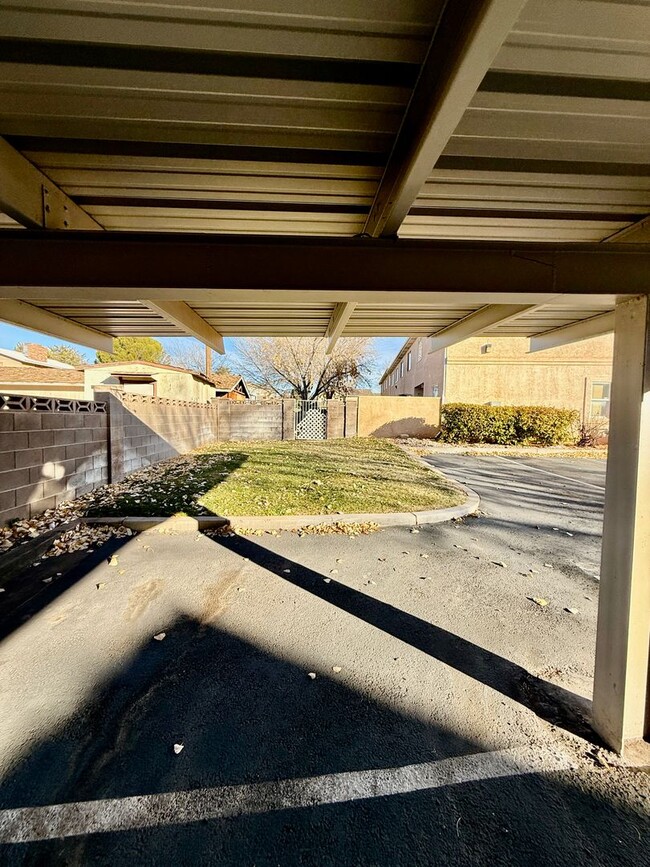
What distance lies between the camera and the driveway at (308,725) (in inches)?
57.4

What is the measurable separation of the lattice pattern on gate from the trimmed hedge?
563 cm

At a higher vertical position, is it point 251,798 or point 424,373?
point 424,373

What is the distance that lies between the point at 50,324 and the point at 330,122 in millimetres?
2799

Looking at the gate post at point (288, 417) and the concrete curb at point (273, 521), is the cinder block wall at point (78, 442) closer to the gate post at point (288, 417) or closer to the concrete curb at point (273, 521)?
the concrete curb at point (273, 521)

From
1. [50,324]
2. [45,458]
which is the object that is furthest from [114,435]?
[50,324]

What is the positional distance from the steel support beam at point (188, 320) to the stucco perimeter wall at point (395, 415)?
42.3 ft

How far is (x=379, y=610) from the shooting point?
308cm

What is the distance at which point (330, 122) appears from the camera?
125 centimetres

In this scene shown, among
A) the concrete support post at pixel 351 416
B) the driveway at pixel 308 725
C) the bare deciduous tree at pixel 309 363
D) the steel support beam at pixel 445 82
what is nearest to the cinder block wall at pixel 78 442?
the driveway at pixel 308 725

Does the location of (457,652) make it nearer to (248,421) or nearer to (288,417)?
(288,417)

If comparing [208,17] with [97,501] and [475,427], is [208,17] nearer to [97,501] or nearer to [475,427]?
[97,501]

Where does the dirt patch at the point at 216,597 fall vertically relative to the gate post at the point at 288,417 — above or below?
below

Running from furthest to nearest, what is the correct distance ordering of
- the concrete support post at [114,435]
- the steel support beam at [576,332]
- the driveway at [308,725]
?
the concrete support post at [114,435]
the steel support beam at [576,332]
the driveway at [308,725]

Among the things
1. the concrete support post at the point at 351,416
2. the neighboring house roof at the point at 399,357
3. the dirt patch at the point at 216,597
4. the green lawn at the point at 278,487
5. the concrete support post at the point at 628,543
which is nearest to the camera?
the concrete support post at the point at 628,543
